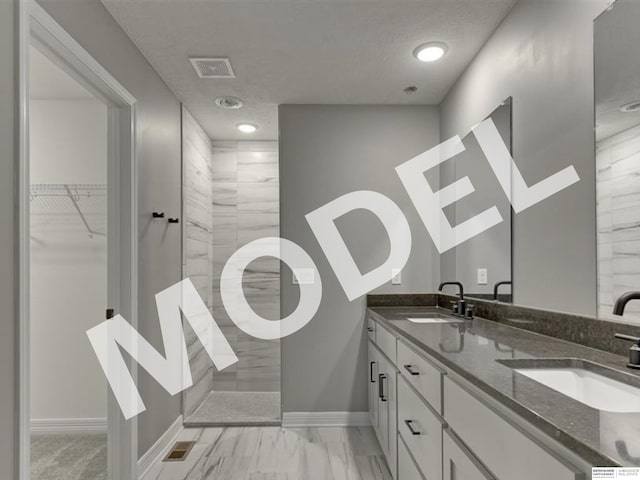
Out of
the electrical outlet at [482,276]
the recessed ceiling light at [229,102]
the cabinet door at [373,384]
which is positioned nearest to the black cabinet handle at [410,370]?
the electrical outlet at [482,276]

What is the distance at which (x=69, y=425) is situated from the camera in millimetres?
3199

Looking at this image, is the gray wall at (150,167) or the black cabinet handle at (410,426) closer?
the black cabinet handle at (410,426)

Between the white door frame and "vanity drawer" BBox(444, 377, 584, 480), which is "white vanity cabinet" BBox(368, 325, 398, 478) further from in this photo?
the white door frame

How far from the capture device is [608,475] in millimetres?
643

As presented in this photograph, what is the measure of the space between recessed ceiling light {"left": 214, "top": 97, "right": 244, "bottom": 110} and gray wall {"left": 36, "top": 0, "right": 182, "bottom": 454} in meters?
0.32

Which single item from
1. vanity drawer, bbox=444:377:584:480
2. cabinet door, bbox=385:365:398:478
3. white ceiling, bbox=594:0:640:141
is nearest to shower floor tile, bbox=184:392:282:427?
cabinet door, bbox=385:365:398:478

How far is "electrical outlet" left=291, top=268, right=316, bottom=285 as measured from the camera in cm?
326

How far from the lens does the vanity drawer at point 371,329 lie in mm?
2959

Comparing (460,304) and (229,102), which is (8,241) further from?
(460,304)

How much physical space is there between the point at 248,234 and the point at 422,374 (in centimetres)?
293

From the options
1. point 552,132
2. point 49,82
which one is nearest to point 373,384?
point 552,132

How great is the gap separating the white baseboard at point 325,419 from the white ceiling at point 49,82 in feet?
8.76

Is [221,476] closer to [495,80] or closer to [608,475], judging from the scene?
[608,475]

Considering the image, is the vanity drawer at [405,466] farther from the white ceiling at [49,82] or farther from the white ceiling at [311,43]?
the white ceiling at [49,82]
